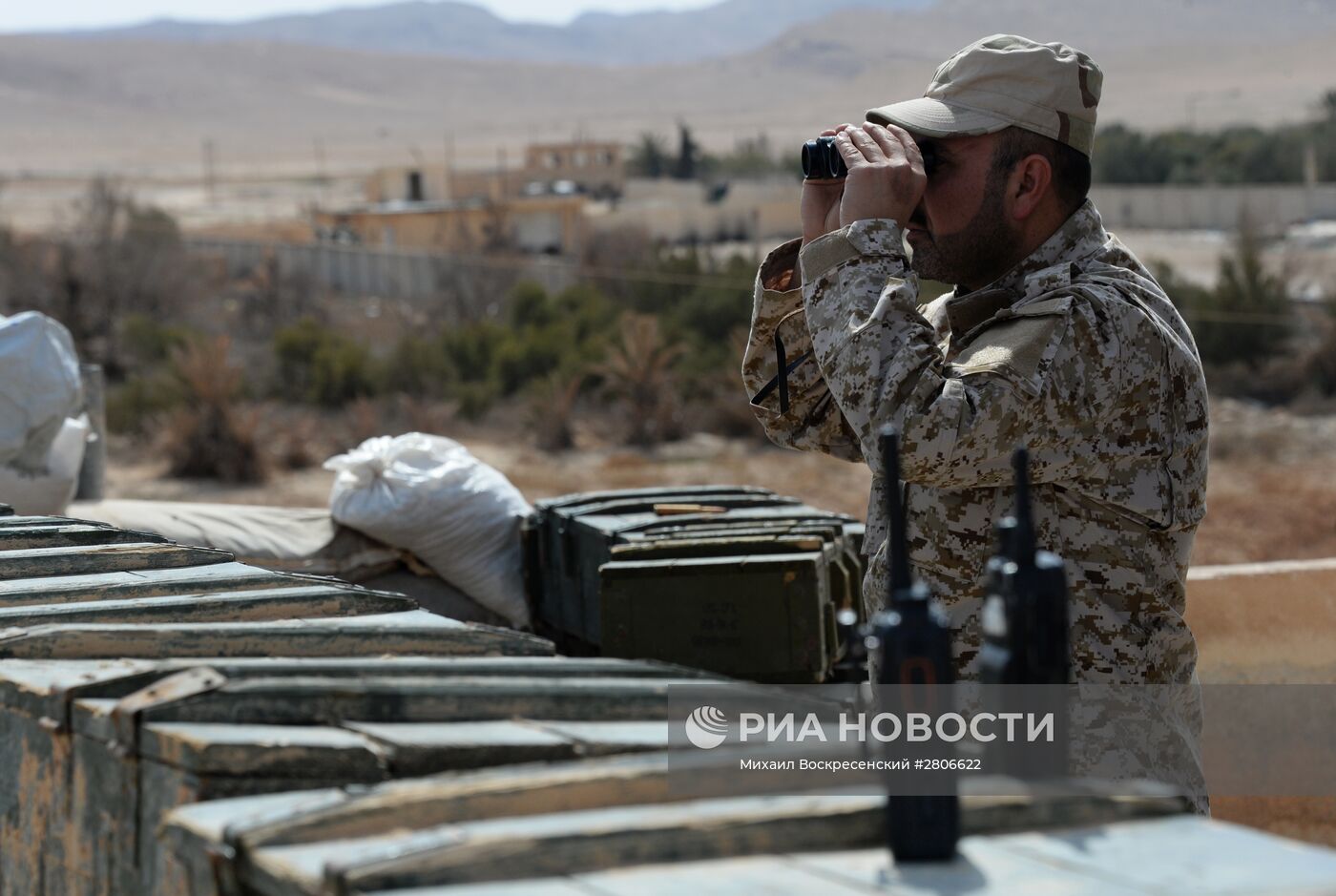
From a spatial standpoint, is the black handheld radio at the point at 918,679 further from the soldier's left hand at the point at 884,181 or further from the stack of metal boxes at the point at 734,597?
the stack of metal boxes at the point at 734,597

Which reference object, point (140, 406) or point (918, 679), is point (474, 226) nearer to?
point (140, 406)

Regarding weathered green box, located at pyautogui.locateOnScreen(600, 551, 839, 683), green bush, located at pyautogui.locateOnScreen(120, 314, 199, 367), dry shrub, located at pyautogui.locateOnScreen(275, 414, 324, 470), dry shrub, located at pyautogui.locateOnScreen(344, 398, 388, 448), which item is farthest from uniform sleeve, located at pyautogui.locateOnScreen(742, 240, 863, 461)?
green bush, located at pyautogui.locateOnScreen(120, 314, 199, 367)

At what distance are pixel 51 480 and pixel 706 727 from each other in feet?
13.6

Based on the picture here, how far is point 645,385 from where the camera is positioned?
15.6 metres

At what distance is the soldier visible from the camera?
7.16 feet

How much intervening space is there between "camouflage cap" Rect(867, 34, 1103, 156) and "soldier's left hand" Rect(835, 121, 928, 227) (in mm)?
62

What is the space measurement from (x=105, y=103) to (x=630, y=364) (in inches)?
4225

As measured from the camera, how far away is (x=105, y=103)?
11312 centimetres

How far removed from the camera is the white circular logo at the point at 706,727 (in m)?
1.85

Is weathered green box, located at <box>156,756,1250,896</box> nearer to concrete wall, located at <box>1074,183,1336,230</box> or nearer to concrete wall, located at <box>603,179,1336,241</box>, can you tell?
concrete wall, located at <box>603,179,1336,241</box>

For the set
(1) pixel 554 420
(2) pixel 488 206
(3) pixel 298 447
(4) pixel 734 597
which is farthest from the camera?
(2) pixel 488 206

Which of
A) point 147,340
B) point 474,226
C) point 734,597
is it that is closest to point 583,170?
point 474,226

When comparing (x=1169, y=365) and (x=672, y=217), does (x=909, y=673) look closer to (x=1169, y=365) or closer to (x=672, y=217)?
(x=1169, y=365)

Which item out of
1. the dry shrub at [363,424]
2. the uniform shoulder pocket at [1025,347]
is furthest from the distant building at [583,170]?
the uniform shoulder pocket at [1025,347]
